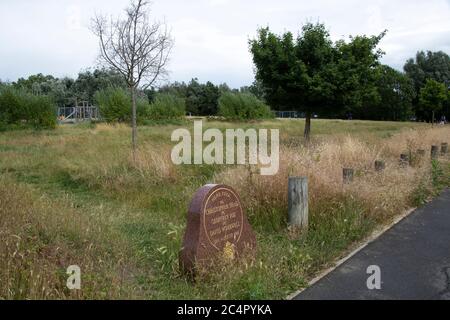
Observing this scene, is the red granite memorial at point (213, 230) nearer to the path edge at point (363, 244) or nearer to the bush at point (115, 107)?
the path edge at point (363, 244)

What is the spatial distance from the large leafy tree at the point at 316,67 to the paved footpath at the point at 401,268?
9.63 m

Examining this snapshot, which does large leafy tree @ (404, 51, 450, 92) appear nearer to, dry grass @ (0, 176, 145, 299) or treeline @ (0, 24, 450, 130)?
treeline @ (0, 24, 450, 130)

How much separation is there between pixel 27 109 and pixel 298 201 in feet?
76.4

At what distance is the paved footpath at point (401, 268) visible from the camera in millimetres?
4125

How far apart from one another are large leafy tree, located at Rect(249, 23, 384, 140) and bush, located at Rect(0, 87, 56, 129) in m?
14.6

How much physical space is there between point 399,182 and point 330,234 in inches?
120

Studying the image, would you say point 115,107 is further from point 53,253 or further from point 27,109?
point 53,253

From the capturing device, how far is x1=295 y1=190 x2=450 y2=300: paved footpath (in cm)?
412

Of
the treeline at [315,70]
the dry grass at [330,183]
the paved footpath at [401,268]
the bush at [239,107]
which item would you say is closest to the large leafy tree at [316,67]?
the treeline at [315,70]

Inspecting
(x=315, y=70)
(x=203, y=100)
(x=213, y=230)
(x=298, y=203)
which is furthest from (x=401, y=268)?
(x=203, y=100)

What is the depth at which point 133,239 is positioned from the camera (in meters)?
5.71

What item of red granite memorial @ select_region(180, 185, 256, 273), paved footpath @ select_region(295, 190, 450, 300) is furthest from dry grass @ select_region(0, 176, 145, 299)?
paved footpath @ select_region(295, 190, 450, 300)

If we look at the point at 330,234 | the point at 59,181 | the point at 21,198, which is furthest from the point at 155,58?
the point at 330,234
